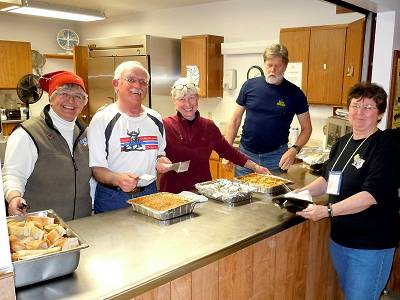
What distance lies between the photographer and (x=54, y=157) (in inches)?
75.2

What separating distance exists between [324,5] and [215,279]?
11.3 ft

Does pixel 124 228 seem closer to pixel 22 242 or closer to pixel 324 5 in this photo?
pixel 22 242

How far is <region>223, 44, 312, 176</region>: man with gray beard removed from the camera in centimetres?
285

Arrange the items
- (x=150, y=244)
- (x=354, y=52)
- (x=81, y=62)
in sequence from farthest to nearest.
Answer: (x=81, y=62), (x=354, y=52), (x=150, y=244)

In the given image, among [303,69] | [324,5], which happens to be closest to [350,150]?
[303,69]

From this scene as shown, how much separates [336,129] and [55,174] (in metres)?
2.57

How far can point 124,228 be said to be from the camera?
1637 millimetres

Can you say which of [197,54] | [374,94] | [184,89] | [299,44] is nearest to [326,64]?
[299,44]

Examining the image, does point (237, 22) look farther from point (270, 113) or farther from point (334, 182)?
point (334, 182)

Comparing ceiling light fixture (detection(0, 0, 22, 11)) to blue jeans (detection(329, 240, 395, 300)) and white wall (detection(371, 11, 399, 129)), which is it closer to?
white wall (detection(371, 11, 399, 129))

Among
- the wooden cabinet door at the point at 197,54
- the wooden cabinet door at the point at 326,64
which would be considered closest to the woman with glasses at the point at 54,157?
the wooden cabinet door at the point at 326,64

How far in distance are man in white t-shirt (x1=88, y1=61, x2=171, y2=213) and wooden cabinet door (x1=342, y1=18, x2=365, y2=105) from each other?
182 centimetres

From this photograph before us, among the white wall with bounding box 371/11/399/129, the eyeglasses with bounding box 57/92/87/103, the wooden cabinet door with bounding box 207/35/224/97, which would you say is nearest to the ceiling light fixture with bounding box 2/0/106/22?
the wooden cabinet door with bounding box 207/35/224/97

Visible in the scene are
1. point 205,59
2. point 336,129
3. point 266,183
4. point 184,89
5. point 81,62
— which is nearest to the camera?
point 266,183
